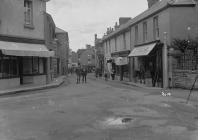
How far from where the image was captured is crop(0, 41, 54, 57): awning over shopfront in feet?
63.4

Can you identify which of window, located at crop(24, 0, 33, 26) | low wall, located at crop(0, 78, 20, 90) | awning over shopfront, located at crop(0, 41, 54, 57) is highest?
window, located at crop(24, 0, 33, 26)

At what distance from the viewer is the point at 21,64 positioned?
74.7 feet

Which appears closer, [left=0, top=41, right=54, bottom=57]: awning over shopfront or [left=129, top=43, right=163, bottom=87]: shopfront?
[left=0, top=41, right=54, bottom=57]: awning over shopfront

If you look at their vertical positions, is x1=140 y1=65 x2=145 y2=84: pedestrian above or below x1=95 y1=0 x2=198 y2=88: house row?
below

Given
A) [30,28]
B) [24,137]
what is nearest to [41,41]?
[30,28]

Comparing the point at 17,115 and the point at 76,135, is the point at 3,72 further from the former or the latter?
the point at 76,135

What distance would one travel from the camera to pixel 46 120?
359 inches

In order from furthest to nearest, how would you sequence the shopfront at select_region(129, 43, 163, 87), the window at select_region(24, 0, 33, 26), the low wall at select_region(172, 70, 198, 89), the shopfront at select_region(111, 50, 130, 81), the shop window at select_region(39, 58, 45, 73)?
1. the shopfront at select_region(111, 50, 130, 81)
2. the shop window at select_region(39, 58, 45, 73)
3. the window at select_region(24, 0, 33, 26)
4. the shopfront at select_region(129, 43, 163, 87)
5. the low wall at select_region(172, 70, 198, 89)

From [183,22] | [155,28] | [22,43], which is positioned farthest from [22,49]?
[183,22]

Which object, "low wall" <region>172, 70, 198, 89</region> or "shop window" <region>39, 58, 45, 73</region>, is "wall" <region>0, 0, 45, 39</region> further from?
"low wall" <region>172, 70, 198, 89</region>

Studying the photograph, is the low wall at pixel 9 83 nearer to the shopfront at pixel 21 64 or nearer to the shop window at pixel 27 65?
the shopfront at pixel 21 64

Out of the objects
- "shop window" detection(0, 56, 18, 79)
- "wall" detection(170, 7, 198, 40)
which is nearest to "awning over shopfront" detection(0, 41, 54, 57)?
"shop window" detection(0, 56, 18, 79)

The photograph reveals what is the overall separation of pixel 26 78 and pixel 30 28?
13.5ft

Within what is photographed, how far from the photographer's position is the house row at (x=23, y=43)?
20.2 m
